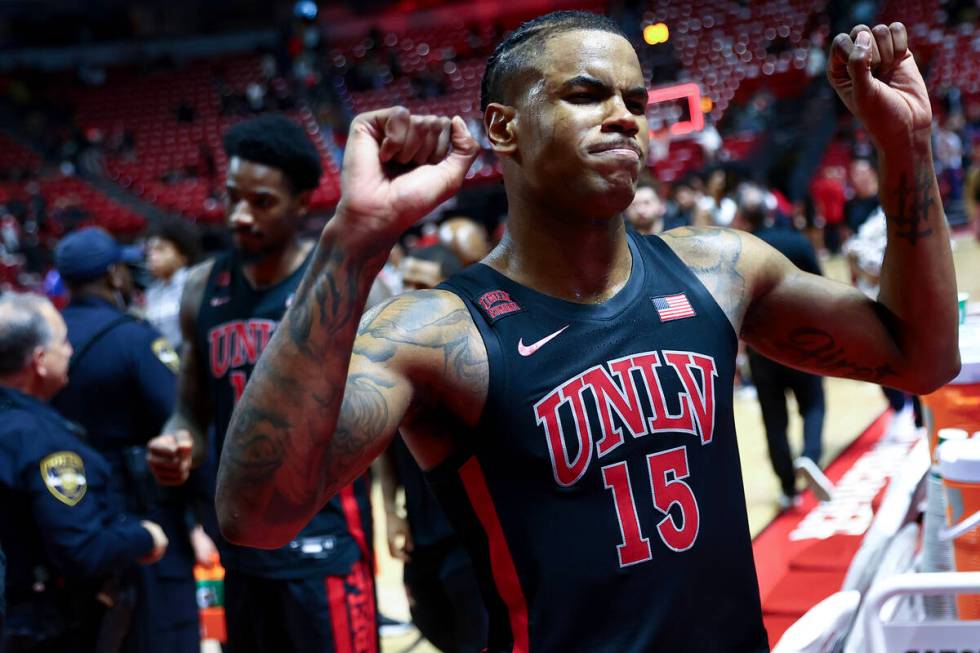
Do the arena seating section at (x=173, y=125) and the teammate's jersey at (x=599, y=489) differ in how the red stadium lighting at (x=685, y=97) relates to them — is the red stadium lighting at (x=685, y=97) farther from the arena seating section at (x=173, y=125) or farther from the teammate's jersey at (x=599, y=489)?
the arena seating section at (x=173, y=125)

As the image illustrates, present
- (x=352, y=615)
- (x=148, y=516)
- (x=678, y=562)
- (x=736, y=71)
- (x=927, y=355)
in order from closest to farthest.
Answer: (x=678, y=562) < (x=927, y=355) < (x=352, y=615) < (x=148, y=516) < (x=736, y=71)

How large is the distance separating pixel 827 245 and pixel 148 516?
14.0m

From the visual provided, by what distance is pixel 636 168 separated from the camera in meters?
1.60

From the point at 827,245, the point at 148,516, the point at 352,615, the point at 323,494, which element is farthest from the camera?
the point at 827,245

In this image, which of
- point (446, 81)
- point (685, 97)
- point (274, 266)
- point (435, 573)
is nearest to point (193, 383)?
point (274, 266)

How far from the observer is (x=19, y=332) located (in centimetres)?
292

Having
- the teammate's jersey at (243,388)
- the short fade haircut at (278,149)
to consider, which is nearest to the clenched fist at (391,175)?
the teammate's jersey at (243,388)

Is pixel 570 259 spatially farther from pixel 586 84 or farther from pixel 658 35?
pixel 658 35

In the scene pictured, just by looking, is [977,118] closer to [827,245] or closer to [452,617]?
[827,245]

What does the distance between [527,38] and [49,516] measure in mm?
1863

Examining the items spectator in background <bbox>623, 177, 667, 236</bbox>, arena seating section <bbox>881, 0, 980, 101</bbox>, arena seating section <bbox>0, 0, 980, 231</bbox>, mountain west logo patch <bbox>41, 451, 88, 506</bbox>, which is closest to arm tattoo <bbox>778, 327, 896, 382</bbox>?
mountain west logo patch <bbox>41, 451, 88, 506</bbox>

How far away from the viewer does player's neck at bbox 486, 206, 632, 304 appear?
1.70 metres

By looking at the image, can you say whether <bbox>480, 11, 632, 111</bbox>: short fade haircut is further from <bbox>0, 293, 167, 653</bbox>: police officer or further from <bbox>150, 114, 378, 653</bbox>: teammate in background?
<bbox>0, 293, 167, 653</bbox>: police officer

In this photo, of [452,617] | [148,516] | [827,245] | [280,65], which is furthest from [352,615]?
[280,65]
